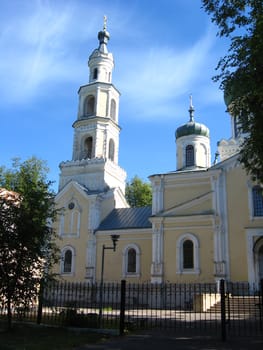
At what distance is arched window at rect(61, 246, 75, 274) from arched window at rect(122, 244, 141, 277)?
4225mm

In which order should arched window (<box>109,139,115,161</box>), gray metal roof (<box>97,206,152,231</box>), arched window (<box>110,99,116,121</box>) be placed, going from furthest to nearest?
arched window (<box>110,99,116,121</box>) < arched window (<box>109,139,115,161</box>) < gray metal roof (<box>97,206,152,231</box>)

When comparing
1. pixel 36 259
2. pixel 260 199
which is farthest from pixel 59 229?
pixel 36 259

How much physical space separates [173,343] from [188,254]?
15376 mm

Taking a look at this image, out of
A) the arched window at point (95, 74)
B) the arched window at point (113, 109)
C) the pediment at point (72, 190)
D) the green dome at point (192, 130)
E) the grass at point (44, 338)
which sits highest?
the arched window at point (95, 74)

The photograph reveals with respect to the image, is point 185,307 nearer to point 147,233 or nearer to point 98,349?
point 147,233

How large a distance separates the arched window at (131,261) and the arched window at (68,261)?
13.9ft

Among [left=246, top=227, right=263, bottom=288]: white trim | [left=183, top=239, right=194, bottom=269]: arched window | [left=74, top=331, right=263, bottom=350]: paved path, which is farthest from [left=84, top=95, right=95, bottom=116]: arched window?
[left=74, top=331, right=263, bottom=350]: paved path

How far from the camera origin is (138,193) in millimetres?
45844

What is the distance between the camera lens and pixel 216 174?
25094 mm

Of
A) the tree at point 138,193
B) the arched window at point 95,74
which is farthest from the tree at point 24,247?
the tree at point 138,193

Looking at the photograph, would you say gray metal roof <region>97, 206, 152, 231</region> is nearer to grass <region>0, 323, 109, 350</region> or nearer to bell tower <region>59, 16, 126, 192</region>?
bell tower <region>59, 16, 126, 192</region>

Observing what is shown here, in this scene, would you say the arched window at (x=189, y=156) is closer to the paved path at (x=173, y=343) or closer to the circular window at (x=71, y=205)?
the circular window at (x=71, y=205)

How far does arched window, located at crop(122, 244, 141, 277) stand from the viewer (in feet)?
89.3

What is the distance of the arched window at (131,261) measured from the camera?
27.2 meters
